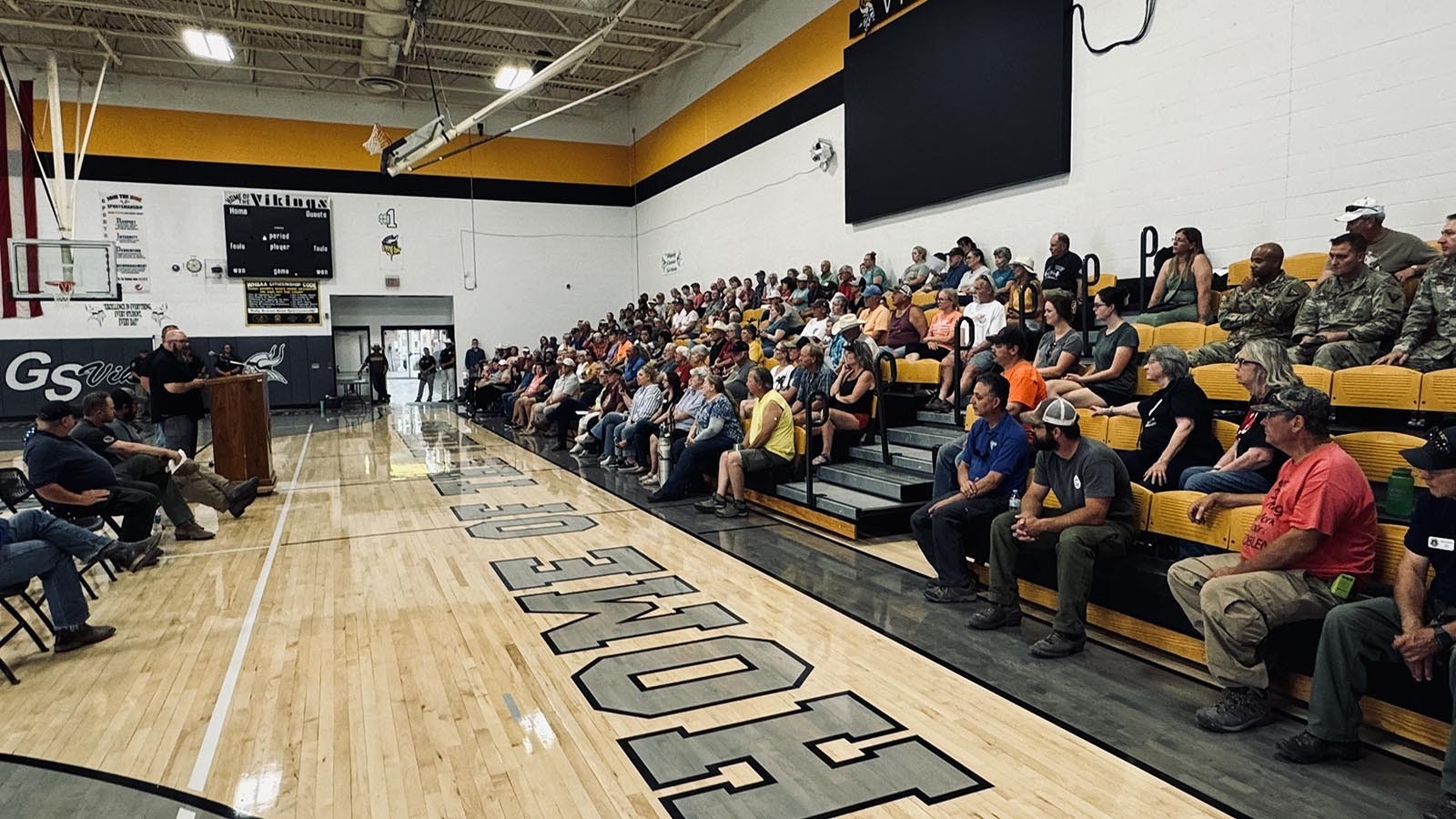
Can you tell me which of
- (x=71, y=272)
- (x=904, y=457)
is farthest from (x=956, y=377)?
(x=71, y=272)

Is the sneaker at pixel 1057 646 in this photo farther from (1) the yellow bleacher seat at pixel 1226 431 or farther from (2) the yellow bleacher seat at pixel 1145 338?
(2) the yellow bleacher seat at pixel 1145 338

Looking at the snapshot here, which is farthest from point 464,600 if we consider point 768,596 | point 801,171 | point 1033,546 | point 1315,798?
point 801,171

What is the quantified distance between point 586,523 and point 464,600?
1.89 metres

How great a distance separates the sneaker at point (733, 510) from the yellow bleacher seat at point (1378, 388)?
387 centimetres

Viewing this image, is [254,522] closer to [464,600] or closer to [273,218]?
[464,600]

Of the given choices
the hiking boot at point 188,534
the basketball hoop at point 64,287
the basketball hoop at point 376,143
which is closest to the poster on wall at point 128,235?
the basketball hoop at point 376,143

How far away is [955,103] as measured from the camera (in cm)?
940

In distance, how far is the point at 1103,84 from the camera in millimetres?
7832

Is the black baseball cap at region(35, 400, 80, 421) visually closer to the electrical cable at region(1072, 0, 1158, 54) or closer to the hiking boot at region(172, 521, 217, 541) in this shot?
the hiking boot at region(172, 521, 217, 541)

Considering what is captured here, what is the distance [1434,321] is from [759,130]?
11.2m

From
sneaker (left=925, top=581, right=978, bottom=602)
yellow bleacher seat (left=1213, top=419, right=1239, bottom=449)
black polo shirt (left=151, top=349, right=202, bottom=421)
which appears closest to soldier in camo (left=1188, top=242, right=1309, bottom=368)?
yellow bleacher seat (left=1213, top=419, right=1239, bottom=449)

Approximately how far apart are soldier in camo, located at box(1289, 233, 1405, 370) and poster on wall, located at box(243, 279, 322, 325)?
17.9 m

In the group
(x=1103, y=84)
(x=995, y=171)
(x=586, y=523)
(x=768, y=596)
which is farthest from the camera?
(x=995, y=171)

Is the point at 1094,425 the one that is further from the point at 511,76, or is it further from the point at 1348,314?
the point at 511,76
